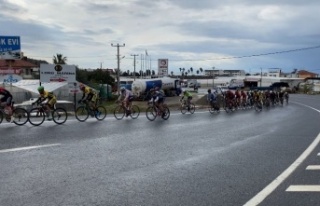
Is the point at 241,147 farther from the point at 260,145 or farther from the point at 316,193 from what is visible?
the point at 316,193

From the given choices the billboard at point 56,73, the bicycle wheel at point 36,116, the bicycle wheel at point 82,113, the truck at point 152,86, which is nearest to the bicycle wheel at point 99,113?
the bicycle wheel at point 82,113

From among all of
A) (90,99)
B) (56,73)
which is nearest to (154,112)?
(90,99)

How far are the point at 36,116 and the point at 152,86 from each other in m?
49.1

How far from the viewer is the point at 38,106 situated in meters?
18.5

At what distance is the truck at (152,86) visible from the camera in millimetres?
65312

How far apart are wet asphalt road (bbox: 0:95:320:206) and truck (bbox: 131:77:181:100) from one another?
4948 centimetres

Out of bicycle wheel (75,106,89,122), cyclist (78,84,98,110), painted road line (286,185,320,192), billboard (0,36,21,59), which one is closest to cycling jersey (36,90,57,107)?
bicycle wheel (75,106,89,122)

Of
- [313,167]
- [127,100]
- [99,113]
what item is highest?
[127,100]

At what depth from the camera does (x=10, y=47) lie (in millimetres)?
26219

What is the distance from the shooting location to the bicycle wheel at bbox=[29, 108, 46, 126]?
1769cm

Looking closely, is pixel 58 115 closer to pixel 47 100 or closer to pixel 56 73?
pixel 47 100

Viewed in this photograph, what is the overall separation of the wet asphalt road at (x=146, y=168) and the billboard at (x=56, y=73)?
67.4 feet

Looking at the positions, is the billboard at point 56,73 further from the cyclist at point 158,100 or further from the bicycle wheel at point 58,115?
the bicycle wheel at point 58,115

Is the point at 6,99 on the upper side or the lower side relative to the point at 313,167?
upper
